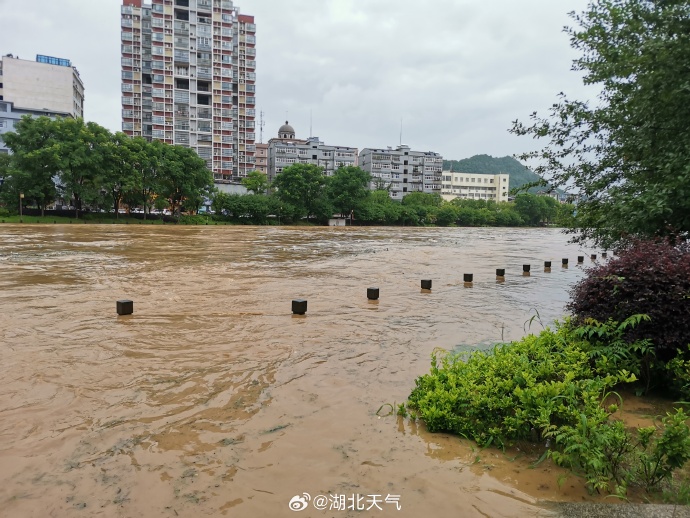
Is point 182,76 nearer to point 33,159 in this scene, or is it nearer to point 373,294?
point 33,159

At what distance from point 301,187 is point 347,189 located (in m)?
8.64

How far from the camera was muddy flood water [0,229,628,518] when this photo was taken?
9.40 feet

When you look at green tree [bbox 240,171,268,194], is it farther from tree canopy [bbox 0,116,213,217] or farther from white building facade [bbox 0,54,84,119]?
white building facade [bbox 0,54,84,119]

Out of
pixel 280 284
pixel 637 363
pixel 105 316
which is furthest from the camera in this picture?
pixel 280 284

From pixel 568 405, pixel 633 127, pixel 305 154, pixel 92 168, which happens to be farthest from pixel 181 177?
pixel 568 405

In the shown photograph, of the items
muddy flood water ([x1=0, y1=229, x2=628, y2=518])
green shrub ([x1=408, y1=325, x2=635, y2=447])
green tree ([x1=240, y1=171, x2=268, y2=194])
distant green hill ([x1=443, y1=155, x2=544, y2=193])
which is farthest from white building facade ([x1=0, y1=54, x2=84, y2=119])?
distant green hill ([x1=443, y1=155, x2=544, y2=193])

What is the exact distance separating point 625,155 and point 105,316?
8933 millimetres

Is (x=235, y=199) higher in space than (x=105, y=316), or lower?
higher

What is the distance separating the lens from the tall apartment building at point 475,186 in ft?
417

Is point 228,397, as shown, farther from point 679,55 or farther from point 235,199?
point 235,199

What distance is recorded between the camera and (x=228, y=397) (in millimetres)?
4438

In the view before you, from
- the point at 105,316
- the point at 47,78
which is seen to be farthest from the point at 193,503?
the point at 47,78

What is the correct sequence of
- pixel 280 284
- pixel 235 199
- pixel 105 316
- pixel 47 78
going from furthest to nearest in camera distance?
pixel 47 78 < pixel 235 199 < pixel 280 284 < pixel 105 316

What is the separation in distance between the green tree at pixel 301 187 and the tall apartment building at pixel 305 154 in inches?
1127
